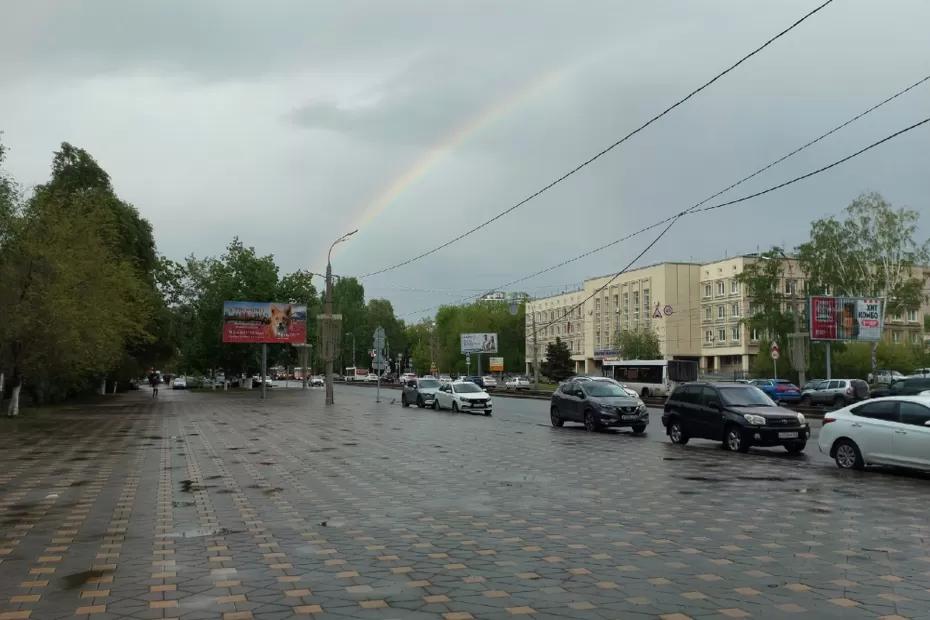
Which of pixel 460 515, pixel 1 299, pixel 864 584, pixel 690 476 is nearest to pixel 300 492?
pixel 460 515

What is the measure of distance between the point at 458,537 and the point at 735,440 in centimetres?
1204

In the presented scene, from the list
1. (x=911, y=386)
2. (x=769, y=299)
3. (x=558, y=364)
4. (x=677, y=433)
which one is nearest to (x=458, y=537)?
(x=677, y=433)

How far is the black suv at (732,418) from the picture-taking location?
1828 centimetres

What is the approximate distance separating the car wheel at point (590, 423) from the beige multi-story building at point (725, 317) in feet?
228

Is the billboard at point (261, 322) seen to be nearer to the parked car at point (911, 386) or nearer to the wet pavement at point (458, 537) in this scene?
the parked car at point (911, 386)

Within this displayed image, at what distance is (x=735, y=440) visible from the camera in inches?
739

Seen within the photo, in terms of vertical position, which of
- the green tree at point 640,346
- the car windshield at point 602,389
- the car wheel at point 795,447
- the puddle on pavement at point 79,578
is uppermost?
the green tree at point 640,346

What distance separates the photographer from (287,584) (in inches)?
257

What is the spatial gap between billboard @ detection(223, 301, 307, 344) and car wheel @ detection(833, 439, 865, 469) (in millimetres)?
52185

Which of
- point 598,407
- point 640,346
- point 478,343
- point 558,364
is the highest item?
point 478,343

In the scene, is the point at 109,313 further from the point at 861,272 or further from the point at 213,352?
the point at 861,272

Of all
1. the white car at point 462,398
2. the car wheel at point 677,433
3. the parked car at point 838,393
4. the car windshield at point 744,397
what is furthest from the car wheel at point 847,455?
the parked car at point 838,393

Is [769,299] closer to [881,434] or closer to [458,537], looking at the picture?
[881,434]

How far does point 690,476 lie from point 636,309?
315 feet
